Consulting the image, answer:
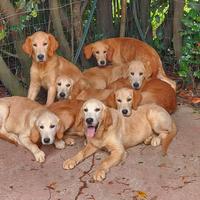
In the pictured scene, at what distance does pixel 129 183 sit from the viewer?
4.93 meters

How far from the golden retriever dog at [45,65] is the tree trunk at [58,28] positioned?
53 cm

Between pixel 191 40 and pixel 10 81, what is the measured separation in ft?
8.09

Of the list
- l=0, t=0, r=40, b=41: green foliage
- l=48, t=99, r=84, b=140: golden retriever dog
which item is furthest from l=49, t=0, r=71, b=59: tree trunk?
l=48, t=99, r=84, b=140: golden retriever dog

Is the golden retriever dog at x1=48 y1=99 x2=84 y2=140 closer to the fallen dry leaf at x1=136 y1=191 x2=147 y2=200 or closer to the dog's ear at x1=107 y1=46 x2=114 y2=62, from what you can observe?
the fallen dry leaf at x1=136 y1=191 x2=147 y2=200

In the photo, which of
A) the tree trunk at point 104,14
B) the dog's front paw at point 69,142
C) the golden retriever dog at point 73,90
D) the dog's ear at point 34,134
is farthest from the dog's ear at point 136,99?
the tree trunk at point 104,14

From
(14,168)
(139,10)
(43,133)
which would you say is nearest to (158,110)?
(43,133)

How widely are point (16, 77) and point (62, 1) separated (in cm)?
131

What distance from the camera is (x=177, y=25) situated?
7.40 meters

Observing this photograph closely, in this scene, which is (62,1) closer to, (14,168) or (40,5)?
(40,5)

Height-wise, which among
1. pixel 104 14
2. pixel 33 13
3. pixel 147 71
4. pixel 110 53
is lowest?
pixel 147 71

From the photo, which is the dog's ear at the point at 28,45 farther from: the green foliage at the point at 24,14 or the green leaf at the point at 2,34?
the green leaf at the point at 2,34

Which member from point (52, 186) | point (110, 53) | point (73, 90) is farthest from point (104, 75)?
point (52, 186)

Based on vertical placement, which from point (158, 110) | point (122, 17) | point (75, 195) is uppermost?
point (122, 17)

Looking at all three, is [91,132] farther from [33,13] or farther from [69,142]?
[33,13]
